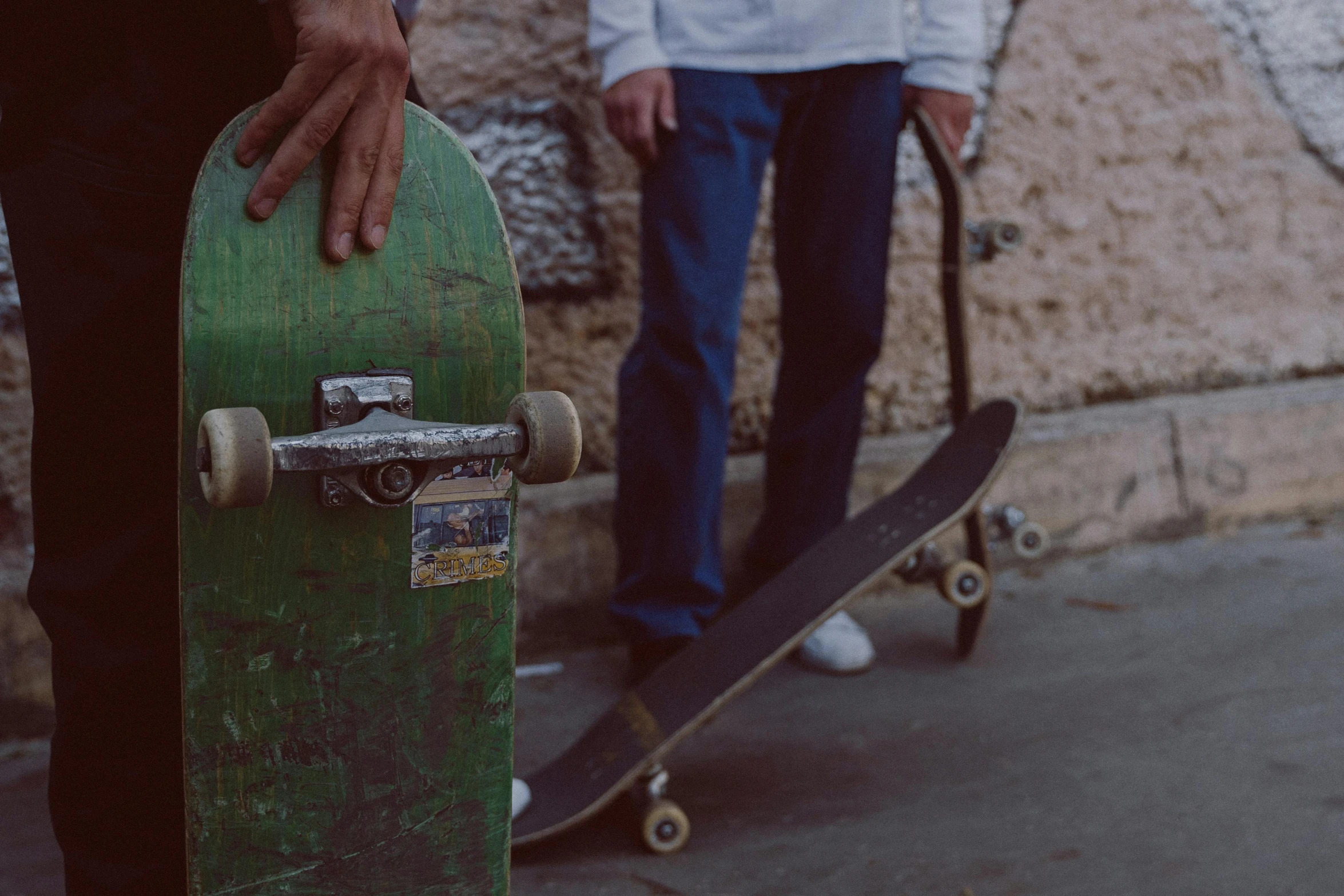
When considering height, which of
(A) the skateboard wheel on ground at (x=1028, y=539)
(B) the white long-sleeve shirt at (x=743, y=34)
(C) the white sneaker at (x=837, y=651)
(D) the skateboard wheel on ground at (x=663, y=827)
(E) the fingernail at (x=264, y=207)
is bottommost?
(C) the white sneaker at (x=837, y=651)

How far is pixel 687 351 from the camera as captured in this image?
1896mm

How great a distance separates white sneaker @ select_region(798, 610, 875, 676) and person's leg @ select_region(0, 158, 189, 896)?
1341 mm

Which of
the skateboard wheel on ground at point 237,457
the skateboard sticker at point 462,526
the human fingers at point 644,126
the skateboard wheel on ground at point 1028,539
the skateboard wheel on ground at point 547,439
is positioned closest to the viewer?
the skateboard wheel on ground at point 237,457

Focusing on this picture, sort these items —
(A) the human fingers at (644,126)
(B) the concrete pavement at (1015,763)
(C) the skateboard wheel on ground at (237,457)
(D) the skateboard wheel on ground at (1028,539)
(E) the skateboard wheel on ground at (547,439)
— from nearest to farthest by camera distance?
1. (C) the skateboard wheel on ground at (237,457)
2. (E) the skateboard wheel on ground at (547,439)
3. (B) the concrete pavement at (1015,763)
4. (A) the human fingers at (644,126)
5. (D) the skateboard wheel on ground at (1028,539)

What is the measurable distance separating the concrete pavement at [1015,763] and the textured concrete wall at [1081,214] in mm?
603

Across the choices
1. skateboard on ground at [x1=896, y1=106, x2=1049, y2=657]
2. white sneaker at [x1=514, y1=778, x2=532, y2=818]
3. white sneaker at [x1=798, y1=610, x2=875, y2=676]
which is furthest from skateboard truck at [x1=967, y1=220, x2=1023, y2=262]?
white sneaker at [x1=514, y1=778, x2=532, y2=818]

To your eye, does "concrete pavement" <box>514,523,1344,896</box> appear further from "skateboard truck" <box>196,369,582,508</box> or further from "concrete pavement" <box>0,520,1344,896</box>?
"skateboard truck" <box>196,369,582,508</box>

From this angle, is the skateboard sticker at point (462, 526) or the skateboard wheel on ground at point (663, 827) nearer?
the skateboard sticker at point (462, 526)

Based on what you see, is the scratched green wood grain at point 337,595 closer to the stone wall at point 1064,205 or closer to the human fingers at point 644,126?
the human fingers at point 644,126

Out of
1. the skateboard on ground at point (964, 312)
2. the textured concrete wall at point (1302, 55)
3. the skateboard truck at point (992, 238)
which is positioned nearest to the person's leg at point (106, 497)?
the skateboard on ground at point (964, 312)

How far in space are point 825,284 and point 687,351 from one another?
35cm

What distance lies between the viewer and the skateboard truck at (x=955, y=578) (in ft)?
6.14

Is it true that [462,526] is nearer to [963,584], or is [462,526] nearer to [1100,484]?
[963,584]

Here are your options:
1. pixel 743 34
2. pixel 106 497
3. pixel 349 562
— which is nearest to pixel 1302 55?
pixel 743 34
